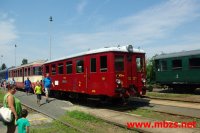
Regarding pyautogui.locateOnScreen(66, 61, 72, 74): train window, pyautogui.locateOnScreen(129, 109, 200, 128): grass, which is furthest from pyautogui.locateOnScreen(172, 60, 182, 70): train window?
pyautogui.locateOnScreen(129, 109, 200, 128): grass

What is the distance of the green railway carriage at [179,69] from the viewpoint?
73.3 ft

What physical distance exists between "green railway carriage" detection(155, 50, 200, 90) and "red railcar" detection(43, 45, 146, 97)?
740cm

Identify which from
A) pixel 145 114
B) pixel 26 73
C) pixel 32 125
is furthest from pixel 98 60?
pixel 26 73

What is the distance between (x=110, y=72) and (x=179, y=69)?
10.7 m

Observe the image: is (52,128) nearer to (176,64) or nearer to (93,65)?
(93,65)

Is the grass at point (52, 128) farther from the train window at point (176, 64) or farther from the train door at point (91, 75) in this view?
the train window at point (176, 64)

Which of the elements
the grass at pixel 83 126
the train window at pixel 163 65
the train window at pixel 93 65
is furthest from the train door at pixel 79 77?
the train window at pixel 163 65

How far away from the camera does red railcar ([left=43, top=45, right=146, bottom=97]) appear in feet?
48.3

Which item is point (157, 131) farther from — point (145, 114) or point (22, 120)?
point (22, 120)

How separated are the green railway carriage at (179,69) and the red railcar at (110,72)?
7.40m

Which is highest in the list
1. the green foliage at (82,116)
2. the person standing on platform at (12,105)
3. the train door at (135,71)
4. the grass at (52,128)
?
the train door at (135,71)

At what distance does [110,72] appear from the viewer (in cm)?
1468

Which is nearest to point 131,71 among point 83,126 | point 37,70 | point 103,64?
point 103,64

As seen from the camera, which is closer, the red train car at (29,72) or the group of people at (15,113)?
the group of people at (15,113)
